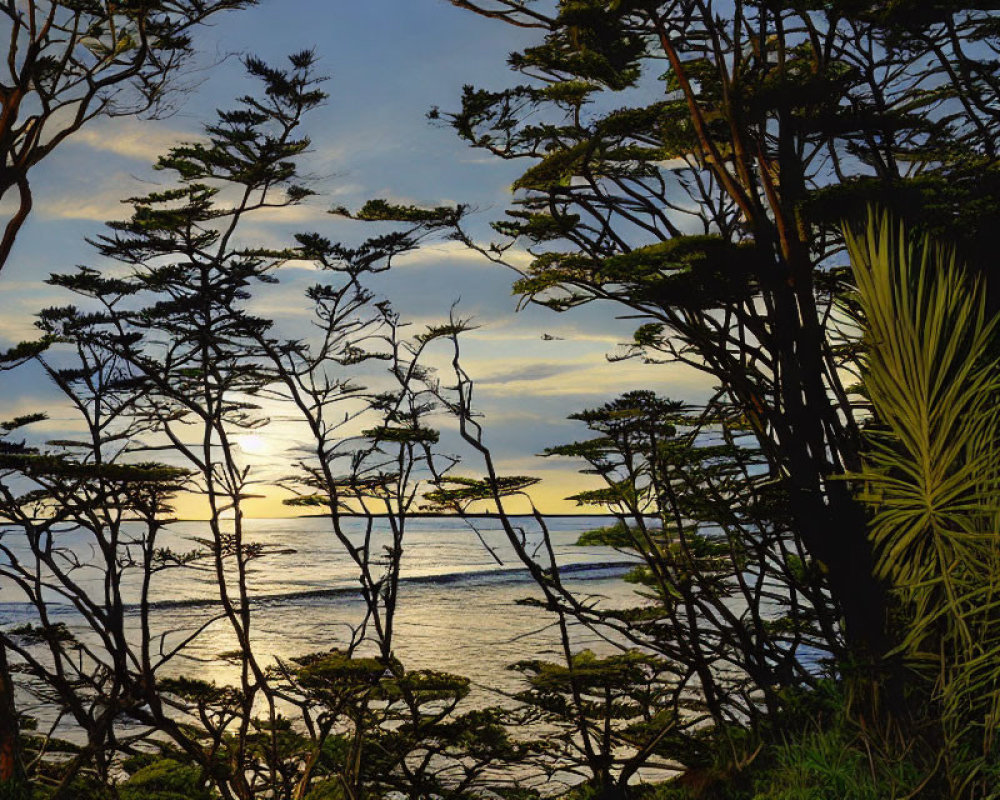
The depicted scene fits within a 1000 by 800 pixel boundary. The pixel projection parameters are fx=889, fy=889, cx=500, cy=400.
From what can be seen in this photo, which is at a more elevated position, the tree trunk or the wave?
the tree trunk

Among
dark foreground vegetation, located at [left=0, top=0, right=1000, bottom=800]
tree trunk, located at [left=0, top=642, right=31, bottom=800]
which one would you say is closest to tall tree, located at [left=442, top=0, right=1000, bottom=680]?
dark foreground vegetation, located at [left=0, top=0, right=1000, bottom=800]

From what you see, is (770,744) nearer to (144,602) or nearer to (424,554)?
(144,602)

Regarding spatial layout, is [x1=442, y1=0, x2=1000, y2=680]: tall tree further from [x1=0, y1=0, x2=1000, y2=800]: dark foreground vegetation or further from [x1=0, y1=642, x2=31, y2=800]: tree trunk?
[x1=0, y1=642, x2=31, y2=800]: tree trunk

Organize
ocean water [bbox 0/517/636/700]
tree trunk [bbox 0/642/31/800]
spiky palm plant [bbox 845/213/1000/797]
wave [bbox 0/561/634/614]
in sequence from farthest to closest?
wave [bbox 0/561/634/614] → ocean water [bbox 0/517/636/700] → tree trunk [bbox 0/642/31/800] → spiky palm plant [bbox 845/213/1000/797]

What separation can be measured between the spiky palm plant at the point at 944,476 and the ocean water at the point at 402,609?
176 inches

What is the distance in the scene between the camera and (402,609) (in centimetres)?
2317

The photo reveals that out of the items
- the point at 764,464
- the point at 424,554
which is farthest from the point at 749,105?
the point at 424,554

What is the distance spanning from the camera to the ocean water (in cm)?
1650

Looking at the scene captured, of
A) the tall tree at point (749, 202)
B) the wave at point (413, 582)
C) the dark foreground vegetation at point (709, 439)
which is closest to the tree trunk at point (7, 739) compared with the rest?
the dark foreground vegetation at point (709, 439)

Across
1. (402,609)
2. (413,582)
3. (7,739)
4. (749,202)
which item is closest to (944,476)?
(749,202)

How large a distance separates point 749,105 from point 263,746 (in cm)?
667

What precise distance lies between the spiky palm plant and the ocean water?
4.46 metres

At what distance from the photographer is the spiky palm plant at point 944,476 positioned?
4.57 metres

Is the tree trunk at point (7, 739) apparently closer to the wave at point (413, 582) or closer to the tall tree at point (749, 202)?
the tall tree at point (749, 202)
